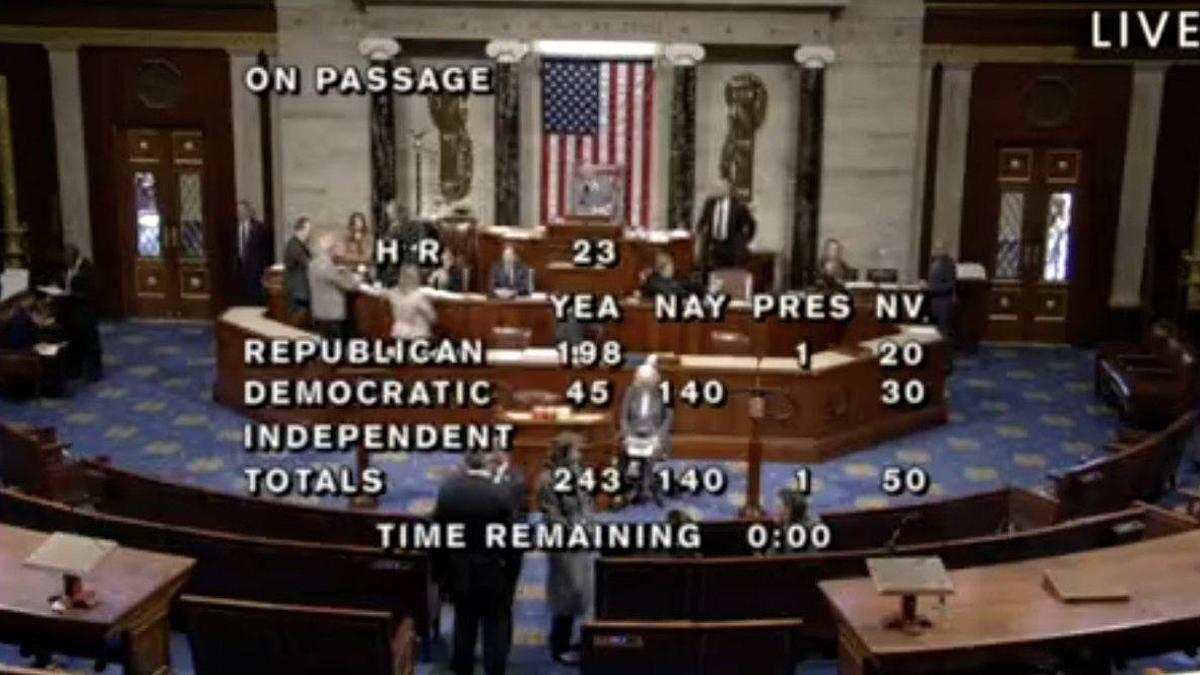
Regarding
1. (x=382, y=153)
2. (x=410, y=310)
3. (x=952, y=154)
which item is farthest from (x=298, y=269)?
(x=952, y=154)

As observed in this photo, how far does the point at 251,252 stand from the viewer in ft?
59.3

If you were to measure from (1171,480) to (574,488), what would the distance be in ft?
20.3

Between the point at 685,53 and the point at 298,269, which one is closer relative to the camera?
the point at 298,269

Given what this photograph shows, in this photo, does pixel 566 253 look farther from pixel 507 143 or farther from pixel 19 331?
pixel 19 331

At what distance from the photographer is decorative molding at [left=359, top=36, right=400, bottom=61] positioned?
59.5 feet

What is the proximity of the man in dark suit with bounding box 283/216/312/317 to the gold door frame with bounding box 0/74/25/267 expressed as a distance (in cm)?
492

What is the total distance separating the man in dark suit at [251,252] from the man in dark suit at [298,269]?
253cm

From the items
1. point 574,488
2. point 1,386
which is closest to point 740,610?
point 574,488

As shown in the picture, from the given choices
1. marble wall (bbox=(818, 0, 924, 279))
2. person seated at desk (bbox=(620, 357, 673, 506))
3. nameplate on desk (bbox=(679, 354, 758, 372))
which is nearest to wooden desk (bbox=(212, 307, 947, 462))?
nameplate on desk (bbox=(679, 354, 758, 372))

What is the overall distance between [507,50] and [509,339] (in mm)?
4502

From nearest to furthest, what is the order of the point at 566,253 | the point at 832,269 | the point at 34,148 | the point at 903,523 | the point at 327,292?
the point at 903,523 → the point at 327,292 → the point at 832,269 → the point at 566,253 → the point at 34,148

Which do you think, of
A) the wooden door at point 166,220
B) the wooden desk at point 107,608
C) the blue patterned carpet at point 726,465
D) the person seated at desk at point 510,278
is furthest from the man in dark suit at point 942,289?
the wooden desk at point 107,608

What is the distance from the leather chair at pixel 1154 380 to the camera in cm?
1444

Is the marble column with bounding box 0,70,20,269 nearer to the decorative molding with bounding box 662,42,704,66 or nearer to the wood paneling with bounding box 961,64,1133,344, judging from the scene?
→ the decorative molding with bounding box 662,42,704,66
